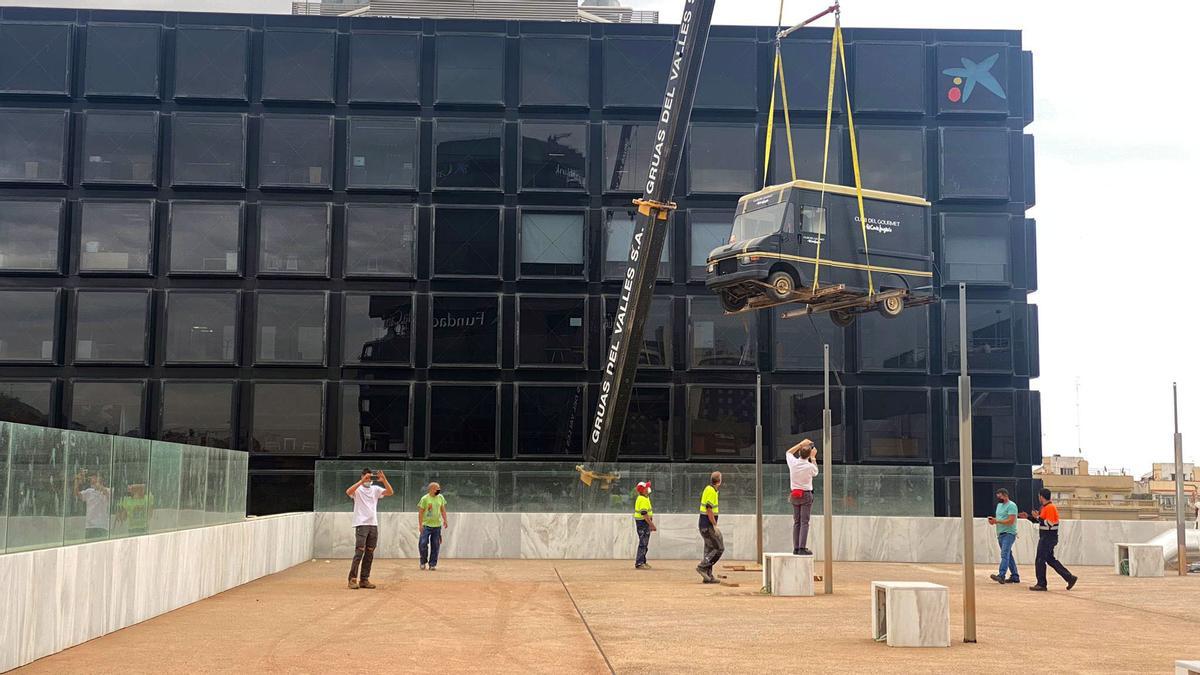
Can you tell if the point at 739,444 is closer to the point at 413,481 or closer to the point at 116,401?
the point at 413,481

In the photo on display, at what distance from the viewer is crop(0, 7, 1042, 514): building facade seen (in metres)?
40.7

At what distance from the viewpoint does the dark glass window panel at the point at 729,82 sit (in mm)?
42469

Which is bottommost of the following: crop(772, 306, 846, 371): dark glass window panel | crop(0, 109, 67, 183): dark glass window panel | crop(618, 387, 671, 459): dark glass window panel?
crop(618, 387, 671, 459): dark glass window panel

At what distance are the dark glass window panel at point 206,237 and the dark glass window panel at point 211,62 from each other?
352 centimetres

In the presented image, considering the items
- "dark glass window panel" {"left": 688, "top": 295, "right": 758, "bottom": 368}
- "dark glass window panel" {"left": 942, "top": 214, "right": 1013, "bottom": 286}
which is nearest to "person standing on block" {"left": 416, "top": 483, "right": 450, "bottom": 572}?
"dark glass window panel" {"left": 688, "top": 295, "right": 758, "bottom": 368}

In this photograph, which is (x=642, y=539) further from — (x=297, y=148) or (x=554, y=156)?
(x=297, y=148)

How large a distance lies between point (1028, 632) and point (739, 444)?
81.6 ft

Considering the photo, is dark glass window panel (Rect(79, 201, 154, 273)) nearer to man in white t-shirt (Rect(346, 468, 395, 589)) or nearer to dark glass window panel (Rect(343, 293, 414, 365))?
dark glass window panel (Rect(343, 293, 414, 365))

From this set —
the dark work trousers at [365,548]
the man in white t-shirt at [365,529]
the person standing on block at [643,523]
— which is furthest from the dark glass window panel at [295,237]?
the dark work trousers at [365,548]

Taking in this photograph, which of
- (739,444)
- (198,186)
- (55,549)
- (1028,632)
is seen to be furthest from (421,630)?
(198,186)

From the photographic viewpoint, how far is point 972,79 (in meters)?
43.2

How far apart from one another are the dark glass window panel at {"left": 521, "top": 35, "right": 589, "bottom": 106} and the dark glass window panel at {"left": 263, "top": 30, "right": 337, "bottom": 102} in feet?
20.1

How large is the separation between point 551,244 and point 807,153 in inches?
349

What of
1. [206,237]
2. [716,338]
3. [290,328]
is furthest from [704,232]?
[206,237]
